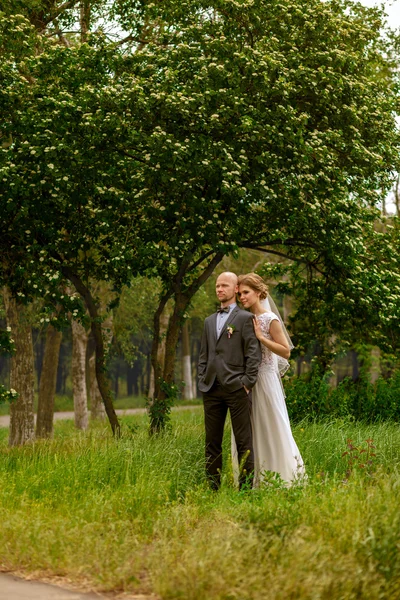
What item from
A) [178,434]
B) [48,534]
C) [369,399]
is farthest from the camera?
[369,399]

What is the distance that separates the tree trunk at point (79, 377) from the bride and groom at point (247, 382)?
592 inches

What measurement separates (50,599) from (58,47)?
28.2 feet

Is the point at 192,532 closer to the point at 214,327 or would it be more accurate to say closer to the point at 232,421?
the point at 232,421

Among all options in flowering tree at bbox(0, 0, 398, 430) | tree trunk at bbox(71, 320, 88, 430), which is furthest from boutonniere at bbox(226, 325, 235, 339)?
tree trunk at bbox(71, 320, 88, 430)

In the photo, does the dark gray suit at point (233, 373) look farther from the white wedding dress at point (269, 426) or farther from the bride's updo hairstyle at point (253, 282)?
the bride's updo hairstyle at point (253, 282)

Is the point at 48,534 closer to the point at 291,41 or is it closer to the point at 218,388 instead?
the point at 218,388

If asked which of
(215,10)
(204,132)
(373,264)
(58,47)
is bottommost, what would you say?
(373,264)

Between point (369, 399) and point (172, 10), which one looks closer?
point (172, 10)

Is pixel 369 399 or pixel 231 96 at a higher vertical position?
pixel 231 96

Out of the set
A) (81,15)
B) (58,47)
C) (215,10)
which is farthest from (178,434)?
(81,15)

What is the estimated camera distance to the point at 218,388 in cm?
791

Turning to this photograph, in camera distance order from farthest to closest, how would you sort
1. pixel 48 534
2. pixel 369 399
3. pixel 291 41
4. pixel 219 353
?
Answer: pixel 369 399
pixel 291 41
pixel 219 353
pixel 48 534

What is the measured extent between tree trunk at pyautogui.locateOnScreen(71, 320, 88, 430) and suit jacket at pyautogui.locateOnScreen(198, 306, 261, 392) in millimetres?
15416

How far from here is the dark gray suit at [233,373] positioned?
25.5ft
